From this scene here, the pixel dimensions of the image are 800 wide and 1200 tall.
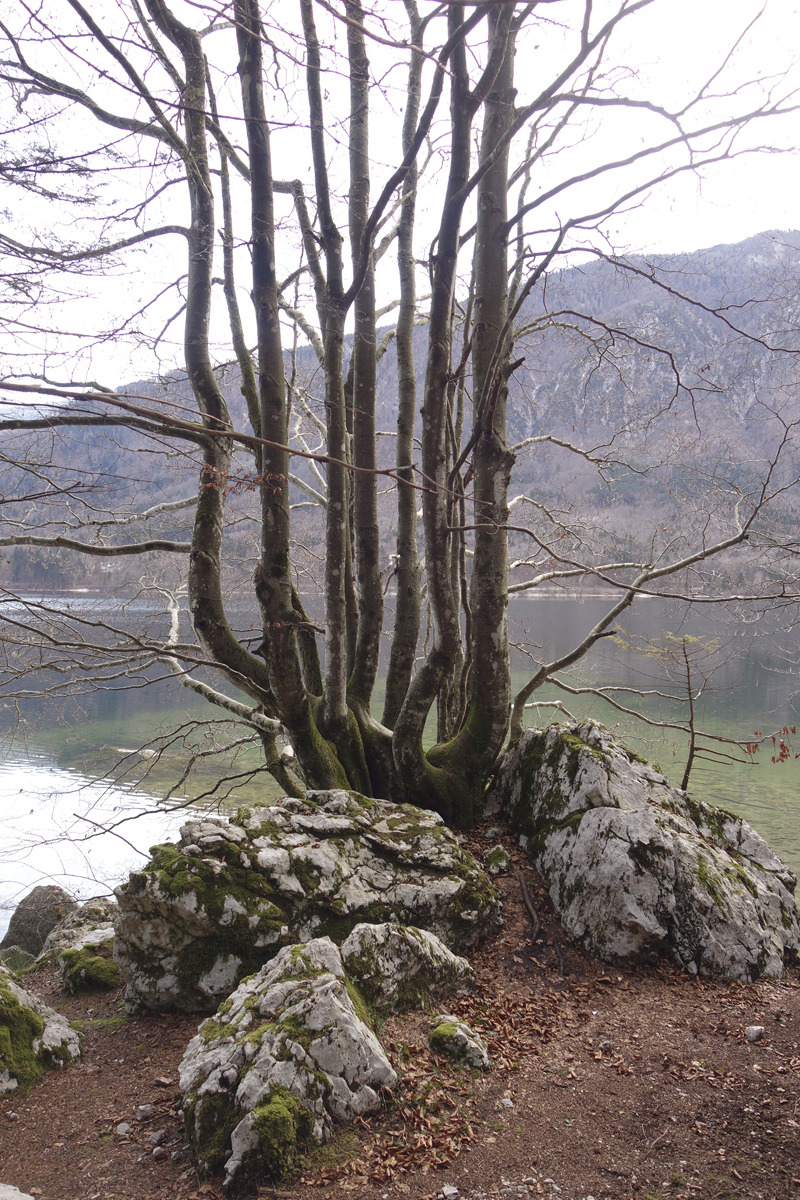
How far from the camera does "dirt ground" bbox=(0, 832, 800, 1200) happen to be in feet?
7.34

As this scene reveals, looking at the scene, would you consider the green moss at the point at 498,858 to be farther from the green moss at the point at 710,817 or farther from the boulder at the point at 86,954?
the boulder at the point at 86,954

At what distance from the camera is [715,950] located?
151 inches

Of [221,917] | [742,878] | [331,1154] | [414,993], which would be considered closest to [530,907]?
[414,993]

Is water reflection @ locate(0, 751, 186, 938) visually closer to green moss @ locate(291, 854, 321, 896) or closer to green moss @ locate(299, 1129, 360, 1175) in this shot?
green moss @ locate(291, 854, 321, 896)

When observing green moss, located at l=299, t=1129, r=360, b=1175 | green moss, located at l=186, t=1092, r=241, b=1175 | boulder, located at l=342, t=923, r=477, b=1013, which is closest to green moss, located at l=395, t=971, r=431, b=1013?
boulder, located at l=342, t=923, r=477, b=1013

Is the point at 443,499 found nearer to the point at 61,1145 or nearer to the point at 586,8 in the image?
the point at 586,8

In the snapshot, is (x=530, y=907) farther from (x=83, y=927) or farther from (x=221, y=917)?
(x=83, y=927)

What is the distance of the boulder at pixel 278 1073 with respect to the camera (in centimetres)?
226

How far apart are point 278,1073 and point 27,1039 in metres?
1.44

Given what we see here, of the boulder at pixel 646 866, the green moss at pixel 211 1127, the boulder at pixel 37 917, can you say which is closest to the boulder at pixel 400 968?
the green moss at pixel 211 1127

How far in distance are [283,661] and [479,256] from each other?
358cm

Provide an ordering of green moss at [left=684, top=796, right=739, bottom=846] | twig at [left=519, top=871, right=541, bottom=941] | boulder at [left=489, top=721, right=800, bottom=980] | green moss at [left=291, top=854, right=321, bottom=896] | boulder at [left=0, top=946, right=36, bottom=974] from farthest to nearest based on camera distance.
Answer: boulder at [left=0, top=946, right=36, bottom=974]
green moss at [left=684, top=796, right=739, bottom=846]
twig at [left=519, top=871, right=541, bottom=941]
boulder at [left=489, top=721, right=800, bottom=980]
green moss at [left=291, top=854, right=321, bottom=896]

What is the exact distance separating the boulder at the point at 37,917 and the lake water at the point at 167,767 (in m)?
0.33

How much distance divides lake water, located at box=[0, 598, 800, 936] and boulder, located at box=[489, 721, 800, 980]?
1926 millimetres
